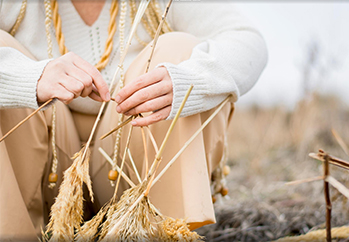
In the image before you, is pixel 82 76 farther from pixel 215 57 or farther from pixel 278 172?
pixel 278 172

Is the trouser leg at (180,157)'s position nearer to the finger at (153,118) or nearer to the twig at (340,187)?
the finger at (153,118)

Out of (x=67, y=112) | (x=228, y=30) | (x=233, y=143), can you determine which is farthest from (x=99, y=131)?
(x=233, y=143)

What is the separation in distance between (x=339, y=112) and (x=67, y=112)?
238cm

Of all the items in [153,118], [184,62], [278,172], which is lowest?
[278,172]

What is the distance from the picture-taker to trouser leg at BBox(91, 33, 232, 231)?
690mm

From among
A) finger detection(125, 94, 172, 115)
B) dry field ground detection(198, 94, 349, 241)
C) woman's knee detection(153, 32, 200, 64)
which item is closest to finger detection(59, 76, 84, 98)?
finger detection(125, 94, 172, 115)

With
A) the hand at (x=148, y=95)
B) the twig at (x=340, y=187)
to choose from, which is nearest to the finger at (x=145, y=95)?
the hand at (x=148, y=95)

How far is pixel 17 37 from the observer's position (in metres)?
0.92

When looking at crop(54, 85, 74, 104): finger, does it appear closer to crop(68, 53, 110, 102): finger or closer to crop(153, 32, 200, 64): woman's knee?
crop(68, 53, 110, 102): finger

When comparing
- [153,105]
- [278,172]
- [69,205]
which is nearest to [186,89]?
[153,105]

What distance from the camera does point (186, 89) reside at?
26.7 inches

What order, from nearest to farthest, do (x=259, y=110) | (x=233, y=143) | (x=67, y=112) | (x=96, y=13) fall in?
(x=67, y=112)
(x=96, y=13)
(x=233, y=143)
(x=259, y=110)

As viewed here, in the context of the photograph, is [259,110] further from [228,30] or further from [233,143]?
[228,30]

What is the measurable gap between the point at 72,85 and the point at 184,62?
0.26m
